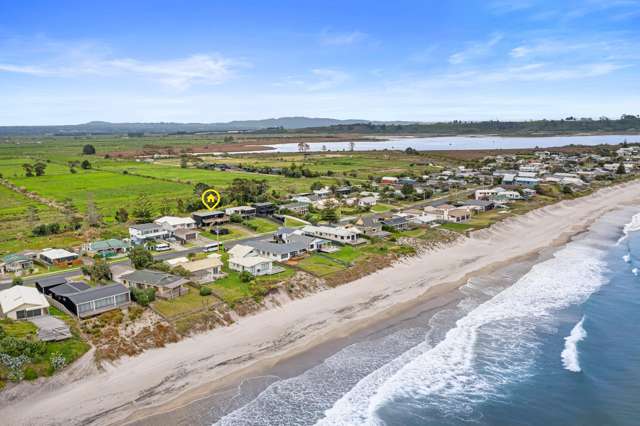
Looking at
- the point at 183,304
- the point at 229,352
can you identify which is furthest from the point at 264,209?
the point at 229,352

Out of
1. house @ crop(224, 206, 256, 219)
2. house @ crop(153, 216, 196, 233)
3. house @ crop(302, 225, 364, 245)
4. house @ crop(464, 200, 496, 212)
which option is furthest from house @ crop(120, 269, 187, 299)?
house @ crop(464, 200, 496, 212)

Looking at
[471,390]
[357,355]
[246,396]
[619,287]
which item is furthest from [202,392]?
[619,287]

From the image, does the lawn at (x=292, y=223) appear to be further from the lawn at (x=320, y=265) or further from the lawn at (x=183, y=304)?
the lawn at (x=183, y=304)

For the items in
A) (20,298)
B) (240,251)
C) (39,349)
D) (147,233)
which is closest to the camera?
(39,349)

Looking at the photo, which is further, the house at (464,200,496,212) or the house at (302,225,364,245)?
the house at (464,200,496,212)

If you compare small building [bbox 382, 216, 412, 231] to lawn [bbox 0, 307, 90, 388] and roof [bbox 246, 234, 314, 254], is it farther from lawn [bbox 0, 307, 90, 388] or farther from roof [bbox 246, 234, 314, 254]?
lawn [bbox 0, 307, 90, 388]

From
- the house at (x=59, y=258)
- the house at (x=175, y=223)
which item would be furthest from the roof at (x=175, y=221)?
the house at (x=59, y=258)

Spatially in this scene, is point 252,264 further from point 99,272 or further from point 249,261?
point 99,272
